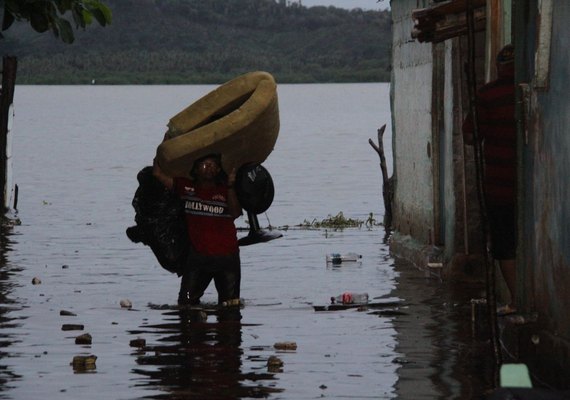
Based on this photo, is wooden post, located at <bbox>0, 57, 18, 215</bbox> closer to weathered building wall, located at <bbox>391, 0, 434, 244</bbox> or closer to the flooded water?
the flooded water

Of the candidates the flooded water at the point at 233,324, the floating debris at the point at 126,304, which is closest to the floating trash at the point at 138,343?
the flooded water at the point at 233,324

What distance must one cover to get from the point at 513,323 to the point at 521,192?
88cm

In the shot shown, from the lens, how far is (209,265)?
1447cm

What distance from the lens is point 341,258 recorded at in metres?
20.2

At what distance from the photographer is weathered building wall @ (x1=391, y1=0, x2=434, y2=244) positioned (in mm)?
18484

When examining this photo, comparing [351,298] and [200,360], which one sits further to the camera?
[351,298]

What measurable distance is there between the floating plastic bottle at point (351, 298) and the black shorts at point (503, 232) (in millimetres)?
3301

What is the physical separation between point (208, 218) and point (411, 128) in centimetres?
586

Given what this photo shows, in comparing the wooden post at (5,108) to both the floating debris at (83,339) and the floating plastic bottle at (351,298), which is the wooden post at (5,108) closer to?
the floating plastic bottle at (351,298)

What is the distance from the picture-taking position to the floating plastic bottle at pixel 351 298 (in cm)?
1544

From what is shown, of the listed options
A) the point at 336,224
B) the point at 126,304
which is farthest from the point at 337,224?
the point at 126,304

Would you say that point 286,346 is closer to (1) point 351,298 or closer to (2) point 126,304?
(1) point 351,298

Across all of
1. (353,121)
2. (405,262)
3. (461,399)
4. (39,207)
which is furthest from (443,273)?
(353,121)

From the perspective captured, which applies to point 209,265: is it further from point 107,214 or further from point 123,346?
point 107,214
